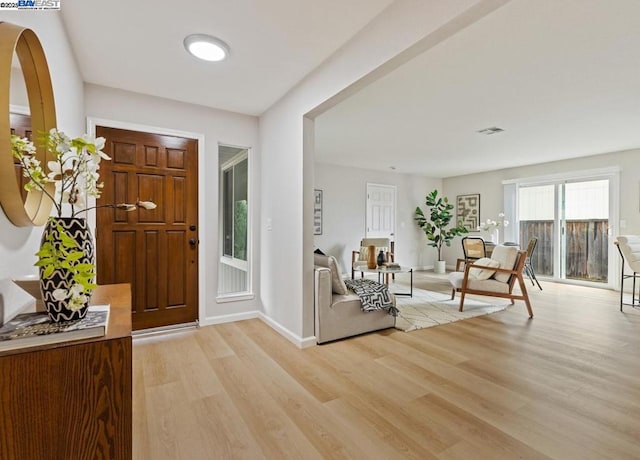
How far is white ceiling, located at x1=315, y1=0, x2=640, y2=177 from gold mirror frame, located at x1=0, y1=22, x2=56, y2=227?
242 centimetres

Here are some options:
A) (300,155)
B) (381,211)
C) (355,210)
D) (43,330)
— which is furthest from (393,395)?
(381,211)

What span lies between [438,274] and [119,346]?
7.19m

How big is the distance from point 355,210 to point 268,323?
12.9ft

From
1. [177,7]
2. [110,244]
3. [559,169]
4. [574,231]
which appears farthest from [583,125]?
[110,244]

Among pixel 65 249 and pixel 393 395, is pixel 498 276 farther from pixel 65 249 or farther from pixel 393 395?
pixel 65 249

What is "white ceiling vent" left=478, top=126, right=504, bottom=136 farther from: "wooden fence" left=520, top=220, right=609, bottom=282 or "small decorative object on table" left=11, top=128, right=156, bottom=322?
"small decorative object on table" left=11, top=128, right=156, bottom=322

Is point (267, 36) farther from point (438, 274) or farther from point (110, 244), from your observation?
point (438, 274)

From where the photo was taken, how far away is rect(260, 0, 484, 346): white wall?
1.78 m

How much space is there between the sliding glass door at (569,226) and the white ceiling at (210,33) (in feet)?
19.7

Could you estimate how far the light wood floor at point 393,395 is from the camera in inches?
63.2

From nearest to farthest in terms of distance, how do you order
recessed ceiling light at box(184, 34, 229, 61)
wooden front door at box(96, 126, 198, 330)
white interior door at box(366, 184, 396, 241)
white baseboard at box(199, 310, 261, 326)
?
recessed ceiling light at box(184, 34, 229, 61), wooden front door at box(96, 126, 198, 330), white baseboard at box(199, 310, 261, 326), white interior door at box(366, 184, 396, 241)

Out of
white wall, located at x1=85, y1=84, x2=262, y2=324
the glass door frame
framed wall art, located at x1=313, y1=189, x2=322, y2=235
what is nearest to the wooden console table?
white wall, located at x1=85, y1=84, x2=262, y2=324

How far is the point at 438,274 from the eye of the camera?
7242mm

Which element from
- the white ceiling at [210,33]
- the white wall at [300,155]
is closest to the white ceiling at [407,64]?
the white ceiling at [210,33]
